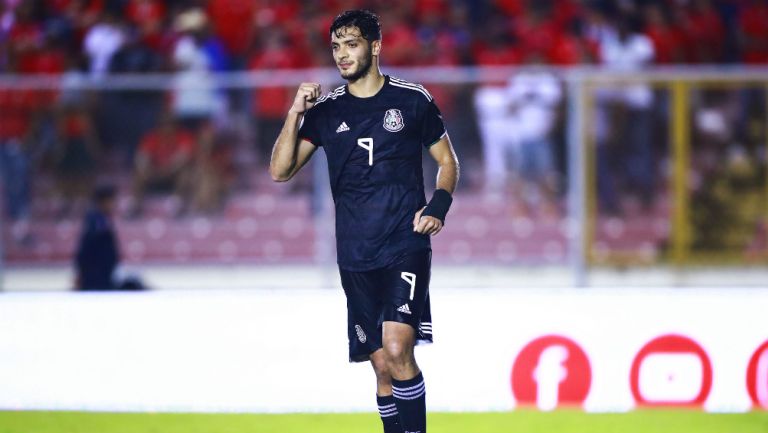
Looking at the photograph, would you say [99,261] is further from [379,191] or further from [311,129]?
[379,191]

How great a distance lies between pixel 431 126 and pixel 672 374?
242 centimetres

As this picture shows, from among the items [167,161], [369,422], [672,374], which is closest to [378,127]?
[369,422]

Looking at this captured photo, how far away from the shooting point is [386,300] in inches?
228

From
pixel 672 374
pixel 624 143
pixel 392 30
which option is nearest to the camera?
pixel 672 374

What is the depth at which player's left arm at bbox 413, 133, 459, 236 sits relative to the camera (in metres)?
5.63

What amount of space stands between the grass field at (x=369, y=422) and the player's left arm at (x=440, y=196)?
156 cm

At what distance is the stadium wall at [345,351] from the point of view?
7.39 m

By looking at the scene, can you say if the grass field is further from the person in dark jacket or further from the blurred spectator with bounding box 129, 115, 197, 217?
the blurred spectator with bounding box 129, 115, 197, 217

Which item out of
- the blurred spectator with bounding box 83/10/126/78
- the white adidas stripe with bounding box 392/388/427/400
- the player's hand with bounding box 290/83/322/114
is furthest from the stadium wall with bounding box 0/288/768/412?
the blurred spectator with bounding box 83/10/126/78

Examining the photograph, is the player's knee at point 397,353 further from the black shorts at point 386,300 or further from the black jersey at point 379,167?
the black jersey at point 379,167

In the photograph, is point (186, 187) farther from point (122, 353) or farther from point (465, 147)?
point (122, 353)

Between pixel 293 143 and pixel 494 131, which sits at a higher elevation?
pixel 494 131

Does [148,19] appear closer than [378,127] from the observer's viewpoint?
No

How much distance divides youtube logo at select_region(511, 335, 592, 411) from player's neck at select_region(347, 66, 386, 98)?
7.35 ft
